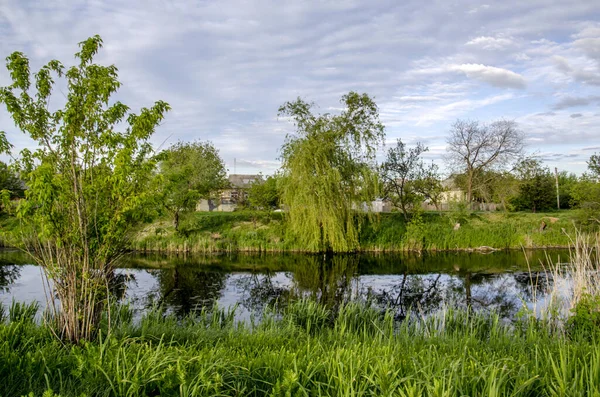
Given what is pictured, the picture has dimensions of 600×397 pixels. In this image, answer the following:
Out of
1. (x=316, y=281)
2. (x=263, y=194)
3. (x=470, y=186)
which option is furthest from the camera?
(x=470, y=186)

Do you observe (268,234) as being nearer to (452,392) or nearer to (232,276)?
(232,276)

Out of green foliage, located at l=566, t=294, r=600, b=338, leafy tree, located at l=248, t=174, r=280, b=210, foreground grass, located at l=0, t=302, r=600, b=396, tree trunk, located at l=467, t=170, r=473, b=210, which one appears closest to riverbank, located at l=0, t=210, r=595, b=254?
leafy tree, located at l=248, t=174, r=280, b=210

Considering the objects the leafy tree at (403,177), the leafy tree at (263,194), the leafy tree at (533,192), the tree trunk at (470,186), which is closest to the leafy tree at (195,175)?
the leafy tree at (263,194)

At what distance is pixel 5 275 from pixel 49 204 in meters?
14.3

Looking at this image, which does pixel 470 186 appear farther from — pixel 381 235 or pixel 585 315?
pixel 585 315

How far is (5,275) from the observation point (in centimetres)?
1655

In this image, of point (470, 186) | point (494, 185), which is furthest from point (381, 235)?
point (494, 185)

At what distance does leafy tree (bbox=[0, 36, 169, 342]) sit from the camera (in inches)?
218

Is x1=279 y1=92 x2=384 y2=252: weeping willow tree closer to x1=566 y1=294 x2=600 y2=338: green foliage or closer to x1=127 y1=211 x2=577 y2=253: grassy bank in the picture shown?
x1=127 y1=211 x2=577 y2=253: grassy bank

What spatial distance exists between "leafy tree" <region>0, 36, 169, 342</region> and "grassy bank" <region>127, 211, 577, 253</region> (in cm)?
1702

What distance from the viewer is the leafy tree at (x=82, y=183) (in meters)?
5.54

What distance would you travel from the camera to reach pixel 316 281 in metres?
16.0

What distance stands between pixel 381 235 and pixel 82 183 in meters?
19.7

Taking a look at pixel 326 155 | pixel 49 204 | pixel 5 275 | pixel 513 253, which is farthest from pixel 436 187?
pixel 49 204
